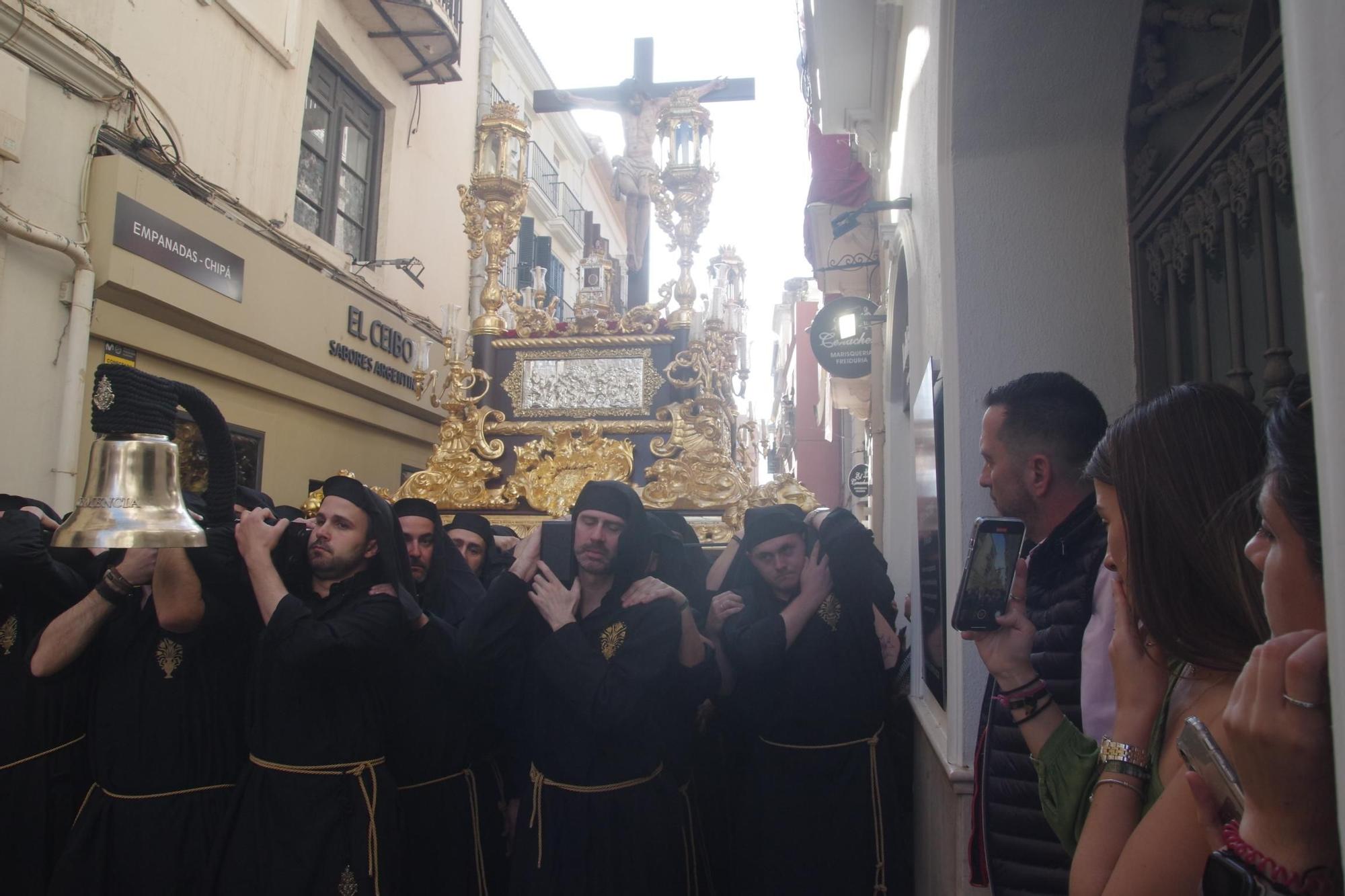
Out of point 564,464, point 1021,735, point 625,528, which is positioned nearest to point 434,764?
point 625,528

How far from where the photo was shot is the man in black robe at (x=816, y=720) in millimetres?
3639

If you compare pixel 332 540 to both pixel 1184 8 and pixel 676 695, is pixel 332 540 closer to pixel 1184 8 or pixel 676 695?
pixel 676 695

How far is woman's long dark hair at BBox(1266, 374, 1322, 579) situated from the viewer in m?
0.92

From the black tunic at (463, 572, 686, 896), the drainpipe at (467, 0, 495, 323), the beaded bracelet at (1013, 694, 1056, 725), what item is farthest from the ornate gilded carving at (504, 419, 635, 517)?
the drainpipe at (467, 0, 495, 323)

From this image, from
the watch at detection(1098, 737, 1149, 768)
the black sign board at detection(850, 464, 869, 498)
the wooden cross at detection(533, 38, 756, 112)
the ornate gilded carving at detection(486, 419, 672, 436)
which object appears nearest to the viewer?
the watch at detection(1098, 737, 1149, 768)

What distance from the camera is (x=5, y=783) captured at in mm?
3438

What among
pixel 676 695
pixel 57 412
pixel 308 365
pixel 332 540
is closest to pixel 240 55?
pixel 308 365

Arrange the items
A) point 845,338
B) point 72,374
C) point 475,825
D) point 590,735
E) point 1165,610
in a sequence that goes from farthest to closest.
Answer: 1. point 845,338
2. point 72,374
3. point 475,825
4. point 590,735
5. point 1165,610

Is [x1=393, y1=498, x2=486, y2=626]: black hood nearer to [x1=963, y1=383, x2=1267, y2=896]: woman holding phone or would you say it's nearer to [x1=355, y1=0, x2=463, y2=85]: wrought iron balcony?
[x1=963, y1=383, x2=1267, y2=896]: woman holding phone

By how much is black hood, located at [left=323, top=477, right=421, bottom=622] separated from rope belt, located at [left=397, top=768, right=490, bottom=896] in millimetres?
737

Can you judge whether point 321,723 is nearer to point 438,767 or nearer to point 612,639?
point 438,767

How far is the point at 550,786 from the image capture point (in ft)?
10.6

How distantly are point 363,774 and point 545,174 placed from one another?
15.3 metres

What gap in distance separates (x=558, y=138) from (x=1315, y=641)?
18.9 meters
